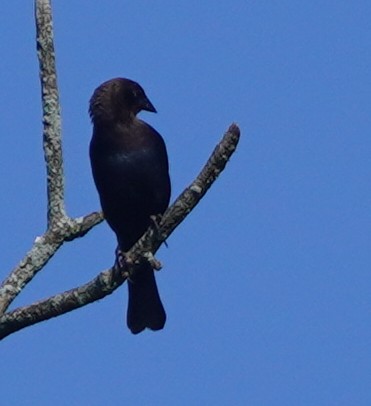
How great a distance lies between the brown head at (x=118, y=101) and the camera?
625 centimetres

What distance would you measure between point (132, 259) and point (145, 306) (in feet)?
6.12

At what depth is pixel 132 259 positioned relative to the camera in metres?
4.41

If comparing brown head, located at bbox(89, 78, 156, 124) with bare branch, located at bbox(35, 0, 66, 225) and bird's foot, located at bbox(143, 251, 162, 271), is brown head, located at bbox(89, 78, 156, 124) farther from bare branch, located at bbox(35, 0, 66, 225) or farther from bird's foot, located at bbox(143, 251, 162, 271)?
bird's foot, located at bbox(143, 251, 162, 271)

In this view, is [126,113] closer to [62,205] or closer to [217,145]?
[62,205]

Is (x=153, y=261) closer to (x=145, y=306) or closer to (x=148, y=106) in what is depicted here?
(x=145, y=306)

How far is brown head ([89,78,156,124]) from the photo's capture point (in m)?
6.25

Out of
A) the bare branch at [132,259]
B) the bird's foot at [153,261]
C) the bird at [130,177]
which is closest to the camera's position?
the bare branch at [132,259]

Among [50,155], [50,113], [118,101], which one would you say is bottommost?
[50,155]

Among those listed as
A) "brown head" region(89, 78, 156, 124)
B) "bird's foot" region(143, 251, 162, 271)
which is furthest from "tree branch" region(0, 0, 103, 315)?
"brown head" region(89, 78, 156, 124)

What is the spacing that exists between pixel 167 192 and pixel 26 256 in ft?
6.53

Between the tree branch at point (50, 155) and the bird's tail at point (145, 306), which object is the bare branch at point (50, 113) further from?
the bird's tail at point (145, 306)

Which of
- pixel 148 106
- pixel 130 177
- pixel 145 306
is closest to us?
pixel 130 177

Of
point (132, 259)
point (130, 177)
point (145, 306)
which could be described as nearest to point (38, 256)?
point (132, 259)

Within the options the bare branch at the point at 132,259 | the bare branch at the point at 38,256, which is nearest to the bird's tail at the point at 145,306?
the bare branch at the point at 38,256
